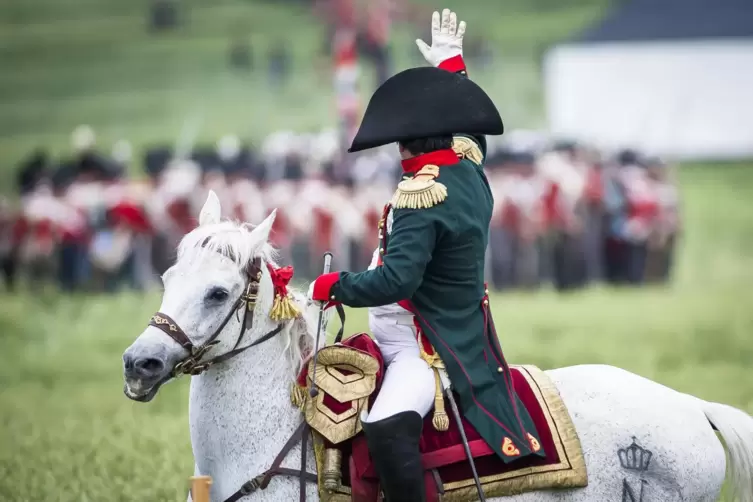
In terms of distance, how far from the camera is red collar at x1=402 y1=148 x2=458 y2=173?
201 inches

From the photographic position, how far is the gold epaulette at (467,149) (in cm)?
527

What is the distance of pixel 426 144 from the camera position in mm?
5090

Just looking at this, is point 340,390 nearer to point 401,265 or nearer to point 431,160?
point 401,265

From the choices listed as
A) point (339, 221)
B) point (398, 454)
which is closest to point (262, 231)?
point (398, 454)

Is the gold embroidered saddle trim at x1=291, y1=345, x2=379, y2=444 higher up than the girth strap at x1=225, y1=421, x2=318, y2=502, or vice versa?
the gold embroidered saddle trim at x1=291, y1=345, x2=379, y2=444

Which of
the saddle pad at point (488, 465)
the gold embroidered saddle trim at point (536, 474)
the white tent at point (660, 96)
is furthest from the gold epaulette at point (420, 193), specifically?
the white tent at point (660, 96)

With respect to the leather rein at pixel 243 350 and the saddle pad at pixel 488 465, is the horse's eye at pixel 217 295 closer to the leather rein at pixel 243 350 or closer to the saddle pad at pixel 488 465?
the leather rein at pixel 243 350

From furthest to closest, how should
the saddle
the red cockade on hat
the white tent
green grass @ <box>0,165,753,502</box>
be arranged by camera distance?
the white tent < green grass @ <box>0,165,753,502</box> < the red cockade on hat < the saddle

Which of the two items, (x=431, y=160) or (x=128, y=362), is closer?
(x=128, y=362)

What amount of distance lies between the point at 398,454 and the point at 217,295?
3.19ft

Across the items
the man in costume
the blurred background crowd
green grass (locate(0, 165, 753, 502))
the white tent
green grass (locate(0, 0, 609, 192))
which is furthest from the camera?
green grass (locate(0, 0, 609, 192))

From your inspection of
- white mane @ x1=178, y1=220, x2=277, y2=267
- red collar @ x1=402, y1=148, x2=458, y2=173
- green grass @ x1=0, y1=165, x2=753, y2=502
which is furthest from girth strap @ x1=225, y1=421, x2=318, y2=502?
green grass @ x1=0, y1=165, x2=753, y2=502

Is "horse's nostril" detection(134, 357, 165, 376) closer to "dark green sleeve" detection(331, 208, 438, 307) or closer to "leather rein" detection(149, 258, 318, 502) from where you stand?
"leather rein" detection(149, 258, 318, 502)

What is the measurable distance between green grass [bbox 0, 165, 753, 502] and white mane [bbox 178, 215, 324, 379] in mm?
2546
